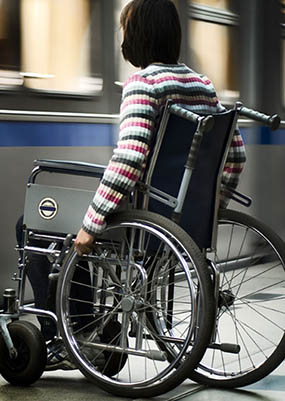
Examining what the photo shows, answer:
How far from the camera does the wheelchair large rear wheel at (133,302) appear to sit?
12.0ft

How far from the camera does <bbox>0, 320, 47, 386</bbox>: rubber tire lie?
401cm

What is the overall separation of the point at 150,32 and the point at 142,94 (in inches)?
9.6

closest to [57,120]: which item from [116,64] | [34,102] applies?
[34,102]

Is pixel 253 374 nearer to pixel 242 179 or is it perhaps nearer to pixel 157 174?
pixel 157 174

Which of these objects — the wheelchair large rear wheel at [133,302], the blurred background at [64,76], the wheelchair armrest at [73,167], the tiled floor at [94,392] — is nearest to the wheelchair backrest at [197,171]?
the wheelchair large rear wheel at [133,302]

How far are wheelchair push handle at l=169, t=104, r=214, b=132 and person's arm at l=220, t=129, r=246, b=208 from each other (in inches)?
16.6

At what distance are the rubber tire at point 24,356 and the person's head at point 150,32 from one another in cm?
105

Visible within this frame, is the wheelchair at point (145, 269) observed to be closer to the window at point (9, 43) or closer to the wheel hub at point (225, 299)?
the wheel hub at point (225, 299)

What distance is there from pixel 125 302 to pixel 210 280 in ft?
1.16

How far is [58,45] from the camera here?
5980mm

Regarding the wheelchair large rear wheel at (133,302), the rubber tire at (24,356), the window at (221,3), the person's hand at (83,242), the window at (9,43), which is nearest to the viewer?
the wheelchair large rear wheel at (133,302)

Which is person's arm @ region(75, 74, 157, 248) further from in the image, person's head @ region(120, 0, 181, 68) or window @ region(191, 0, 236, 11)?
window @ region(191, 0, 236, 11)

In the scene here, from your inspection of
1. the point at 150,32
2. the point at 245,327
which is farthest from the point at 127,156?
the point at 245,327

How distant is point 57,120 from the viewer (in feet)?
19.6
